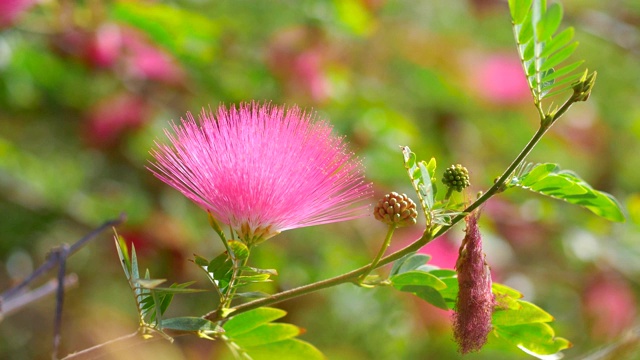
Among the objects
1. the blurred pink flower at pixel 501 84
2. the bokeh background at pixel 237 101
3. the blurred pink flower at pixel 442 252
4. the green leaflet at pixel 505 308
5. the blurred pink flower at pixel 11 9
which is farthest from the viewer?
the blurred pink flower at pixel 501 84

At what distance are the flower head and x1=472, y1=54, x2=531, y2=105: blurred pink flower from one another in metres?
2.70

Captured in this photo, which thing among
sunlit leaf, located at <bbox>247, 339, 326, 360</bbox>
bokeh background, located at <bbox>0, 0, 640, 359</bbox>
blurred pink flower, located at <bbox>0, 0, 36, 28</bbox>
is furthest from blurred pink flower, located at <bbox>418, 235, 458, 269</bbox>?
blurred pink flower, located at <bbox>0, 0, 36, 28</bbox>

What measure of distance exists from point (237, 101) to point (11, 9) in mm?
823

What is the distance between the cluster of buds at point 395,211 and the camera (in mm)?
940

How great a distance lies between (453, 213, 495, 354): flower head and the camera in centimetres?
94

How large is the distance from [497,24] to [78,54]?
7.69 feet

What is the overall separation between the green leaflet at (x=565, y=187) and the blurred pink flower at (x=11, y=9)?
202 centimetres

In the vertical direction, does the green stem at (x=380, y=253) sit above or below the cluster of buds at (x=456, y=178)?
below

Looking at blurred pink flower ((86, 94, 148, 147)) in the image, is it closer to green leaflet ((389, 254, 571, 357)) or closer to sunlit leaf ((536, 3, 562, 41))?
green leaflet ((389, 254, 571, 357))

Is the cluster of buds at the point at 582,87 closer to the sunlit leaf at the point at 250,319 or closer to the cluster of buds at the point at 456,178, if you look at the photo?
the cluster of buds at the point at 456,178

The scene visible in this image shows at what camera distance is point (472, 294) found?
939 mm

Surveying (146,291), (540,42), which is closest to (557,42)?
(540,42)

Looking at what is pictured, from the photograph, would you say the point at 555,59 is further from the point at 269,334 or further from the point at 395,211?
the point at 269,334

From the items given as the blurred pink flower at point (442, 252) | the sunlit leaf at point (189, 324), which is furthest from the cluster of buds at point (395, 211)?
the blurred pink flower at point (442, 252)
